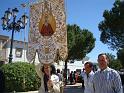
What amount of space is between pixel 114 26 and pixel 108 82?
31346 millimetres

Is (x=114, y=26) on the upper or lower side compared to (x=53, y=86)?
upper

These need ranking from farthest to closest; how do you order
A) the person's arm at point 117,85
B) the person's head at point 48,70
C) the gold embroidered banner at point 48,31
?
1. the gold embroidered banner at point 48,31
2. the person's head at point 48,70
3. the person's arm at point 117,85

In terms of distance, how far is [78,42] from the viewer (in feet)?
174

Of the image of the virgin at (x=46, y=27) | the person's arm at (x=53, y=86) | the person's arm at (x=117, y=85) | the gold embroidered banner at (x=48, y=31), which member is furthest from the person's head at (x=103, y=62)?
the image of the virgin at (x=46, y=27)

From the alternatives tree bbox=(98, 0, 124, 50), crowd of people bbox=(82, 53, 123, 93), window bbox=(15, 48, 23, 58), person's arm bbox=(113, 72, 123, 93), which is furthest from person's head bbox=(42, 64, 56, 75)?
window bbox=(15, 48, 23, 58)

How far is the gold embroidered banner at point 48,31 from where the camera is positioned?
10.3 meters

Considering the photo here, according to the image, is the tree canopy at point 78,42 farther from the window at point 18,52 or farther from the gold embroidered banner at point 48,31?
the gold embroidered banner at point 48,31

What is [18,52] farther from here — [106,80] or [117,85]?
[117,85]

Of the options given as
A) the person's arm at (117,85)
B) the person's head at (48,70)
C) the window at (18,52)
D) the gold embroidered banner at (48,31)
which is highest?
the window at (18,52)

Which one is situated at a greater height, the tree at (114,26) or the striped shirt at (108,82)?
the tree at (114,26)

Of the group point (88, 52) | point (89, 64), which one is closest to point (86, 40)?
point (88, 52)

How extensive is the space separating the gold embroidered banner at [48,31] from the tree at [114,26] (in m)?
24.7

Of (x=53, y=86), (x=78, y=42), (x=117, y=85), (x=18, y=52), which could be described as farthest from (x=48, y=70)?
(x=18, y=52)

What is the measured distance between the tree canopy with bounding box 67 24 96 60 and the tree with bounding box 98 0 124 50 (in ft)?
36.8
